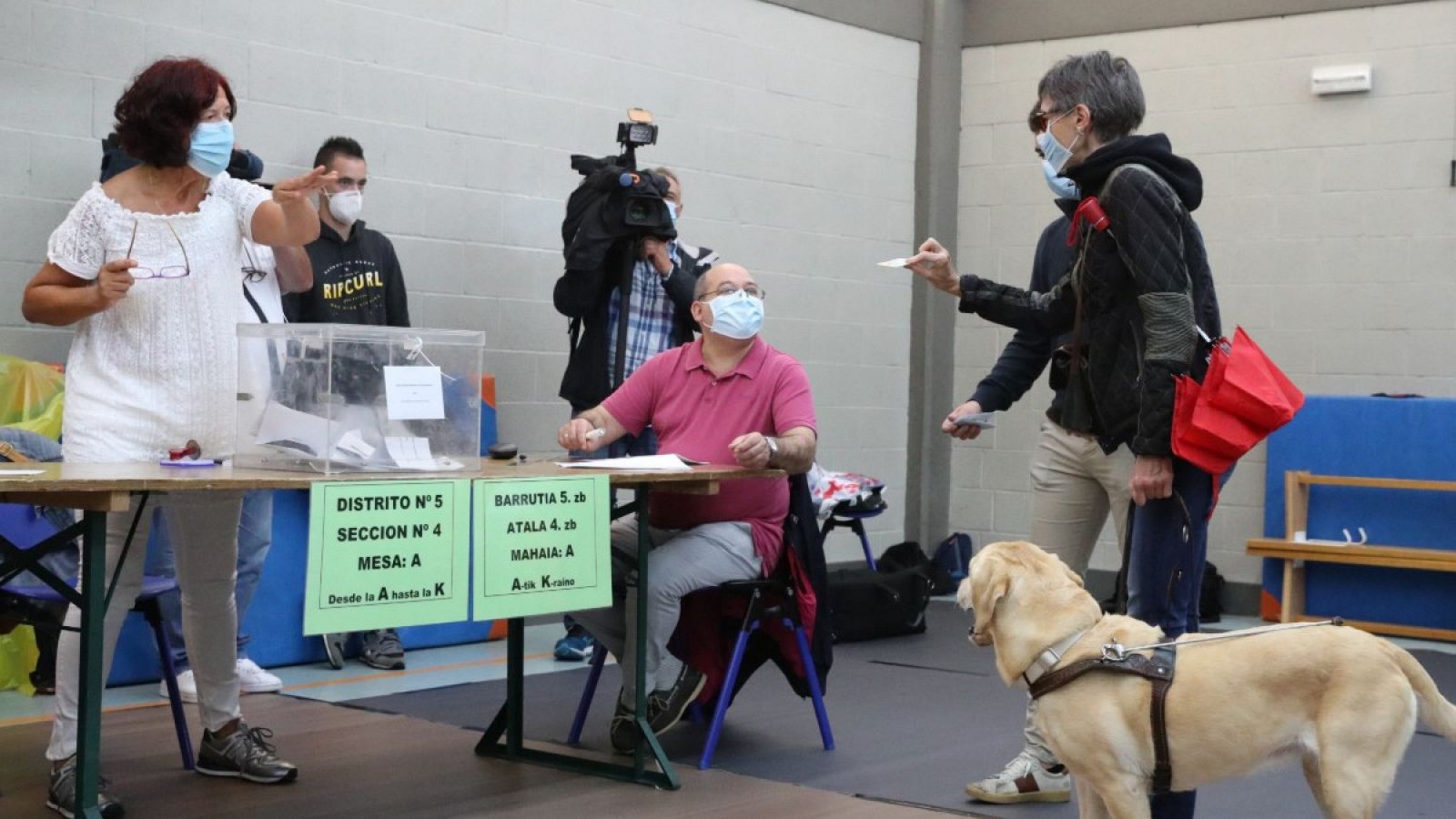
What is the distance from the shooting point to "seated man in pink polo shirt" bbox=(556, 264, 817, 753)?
367cm

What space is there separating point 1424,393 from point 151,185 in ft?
16.8

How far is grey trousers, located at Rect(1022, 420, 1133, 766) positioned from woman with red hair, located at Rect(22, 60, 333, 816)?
1553 millimetres

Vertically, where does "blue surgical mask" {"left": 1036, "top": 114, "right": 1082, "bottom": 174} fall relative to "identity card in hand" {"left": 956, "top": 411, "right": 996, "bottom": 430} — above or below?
above

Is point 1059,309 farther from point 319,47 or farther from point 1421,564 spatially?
point 1421,564

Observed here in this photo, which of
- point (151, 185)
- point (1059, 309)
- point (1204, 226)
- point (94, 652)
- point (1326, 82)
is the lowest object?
point (94, 652)

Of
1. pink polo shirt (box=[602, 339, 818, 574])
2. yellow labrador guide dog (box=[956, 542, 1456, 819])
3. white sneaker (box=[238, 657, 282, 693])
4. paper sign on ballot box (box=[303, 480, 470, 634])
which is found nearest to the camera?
yellow labrador guide dog (box=[956, 542, 1456, 819])

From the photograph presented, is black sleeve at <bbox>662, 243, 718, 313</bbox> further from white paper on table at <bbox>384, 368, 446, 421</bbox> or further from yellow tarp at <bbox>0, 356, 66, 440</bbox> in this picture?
white paper on table at <bbox>384, 368, 446, 421</bbox>

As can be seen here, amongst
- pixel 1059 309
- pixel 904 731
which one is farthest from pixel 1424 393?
pixel 1059 309

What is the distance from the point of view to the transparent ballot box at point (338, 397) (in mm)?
2859

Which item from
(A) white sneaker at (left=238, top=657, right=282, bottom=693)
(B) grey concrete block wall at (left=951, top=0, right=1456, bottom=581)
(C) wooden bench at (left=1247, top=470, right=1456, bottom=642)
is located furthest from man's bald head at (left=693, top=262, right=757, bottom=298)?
(B) grey concrete block wall at (left=951, top=0, right=1456, bottom=581)

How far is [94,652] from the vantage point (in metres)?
2.67

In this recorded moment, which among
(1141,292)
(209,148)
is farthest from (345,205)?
(1141,292)

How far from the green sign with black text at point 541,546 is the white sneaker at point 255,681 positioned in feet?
5.30

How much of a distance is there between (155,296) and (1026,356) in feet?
6.13
